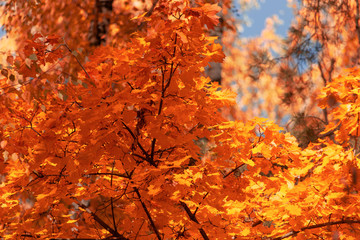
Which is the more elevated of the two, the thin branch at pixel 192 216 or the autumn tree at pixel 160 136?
the autumn tree at pixel 160 136

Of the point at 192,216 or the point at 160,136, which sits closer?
the point at 160,136

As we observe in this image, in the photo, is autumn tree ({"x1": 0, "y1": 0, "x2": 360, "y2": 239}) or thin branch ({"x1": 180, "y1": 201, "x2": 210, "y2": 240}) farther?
thin branch ({"x1": 180, "y1": 201, "x2": 210, "y2": 240})

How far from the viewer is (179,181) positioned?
70.9 inches

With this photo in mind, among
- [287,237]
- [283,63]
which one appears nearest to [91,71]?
[287,237]

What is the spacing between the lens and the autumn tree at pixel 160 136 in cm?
168

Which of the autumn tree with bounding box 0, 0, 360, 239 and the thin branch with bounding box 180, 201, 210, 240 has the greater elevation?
the autumn tree with bounding box 0, 0, 360, 239

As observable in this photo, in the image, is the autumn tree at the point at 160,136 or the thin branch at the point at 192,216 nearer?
the autumn tree at the point at 160,136

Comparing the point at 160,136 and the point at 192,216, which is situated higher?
the point at 160,136

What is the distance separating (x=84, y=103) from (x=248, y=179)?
982 millimetres

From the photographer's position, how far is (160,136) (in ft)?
5.27

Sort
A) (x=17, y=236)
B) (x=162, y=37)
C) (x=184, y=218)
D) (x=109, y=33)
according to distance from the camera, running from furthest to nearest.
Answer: (x=109, y=33) → (x=17, y=236) → (x=184, y=218) → (x=162, y=37)

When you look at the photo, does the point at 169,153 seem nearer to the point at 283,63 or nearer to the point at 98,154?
the point at 98,154

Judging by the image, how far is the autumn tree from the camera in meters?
1.68

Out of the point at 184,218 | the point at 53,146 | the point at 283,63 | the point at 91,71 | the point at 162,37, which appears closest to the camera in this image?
the point at 162,37
